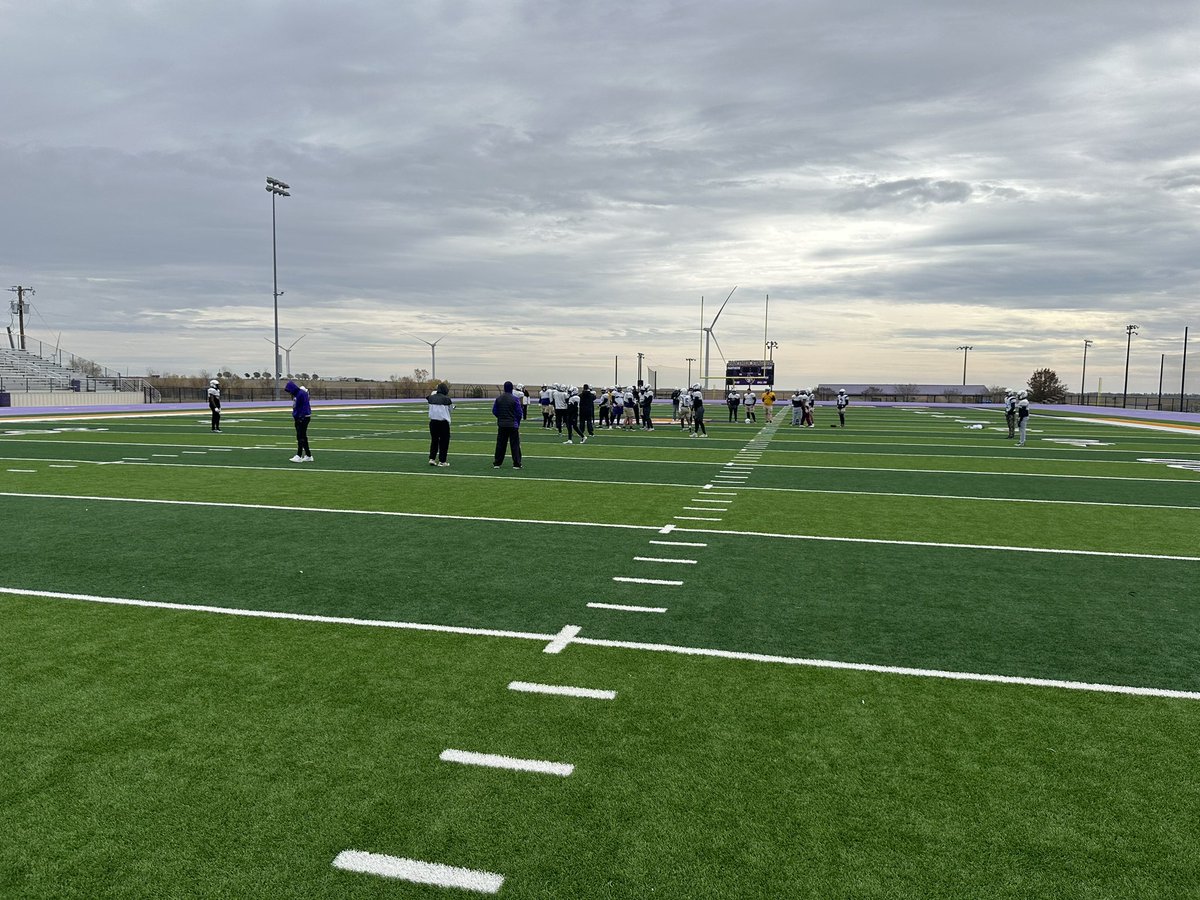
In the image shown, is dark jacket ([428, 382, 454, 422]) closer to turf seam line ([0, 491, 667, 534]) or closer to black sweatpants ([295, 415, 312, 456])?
black sweatpants ([295, 415, 312, 456])

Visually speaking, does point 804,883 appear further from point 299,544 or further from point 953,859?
point 299,544

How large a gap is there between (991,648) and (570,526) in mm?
5396

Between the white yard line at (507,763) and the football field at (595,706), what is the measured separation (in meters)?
0.02

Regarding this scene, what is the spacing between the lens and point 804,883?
9.69 feet

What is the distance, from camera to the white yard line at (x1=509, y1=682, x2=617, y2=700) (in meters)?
4.66

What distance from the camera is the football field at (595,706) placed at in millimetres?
3092

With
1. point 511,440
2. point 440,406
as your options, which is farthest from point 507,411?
point 440,406

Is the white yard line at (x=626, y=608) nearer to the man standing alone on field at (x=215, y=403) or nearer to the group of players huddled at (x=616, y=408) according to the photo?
the group of players huddled at (x=616, y=408)

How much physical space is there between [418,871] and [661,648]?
272cm

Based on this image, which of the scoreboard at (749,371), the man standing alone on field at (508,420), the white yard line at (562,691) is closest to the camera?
the white yard line at (562,691)

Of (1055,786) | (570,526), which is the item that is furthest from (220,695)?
(570,526)

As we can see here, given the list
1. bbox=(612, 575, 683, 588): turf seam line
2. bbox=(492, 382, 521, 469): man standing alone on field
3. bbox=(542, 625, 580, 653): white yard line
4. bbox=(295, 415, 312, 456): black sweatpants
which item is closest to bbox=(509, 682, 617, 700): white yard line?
bbox=(542, 625, 580, 653): white yard line

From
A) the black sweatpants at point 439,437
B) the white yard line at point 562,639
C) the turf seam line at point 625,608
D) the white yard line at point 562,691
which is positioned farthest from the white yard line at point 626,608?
the black sweatpants at point 439,437

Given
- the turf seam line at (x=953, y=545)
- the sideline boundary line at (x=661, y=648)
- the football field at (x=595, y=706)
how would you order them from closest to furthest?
the football field at (x=595, y=706), the sideline boundary line at (x=661, y=648), the turf seam line at (x=953, y=545)
